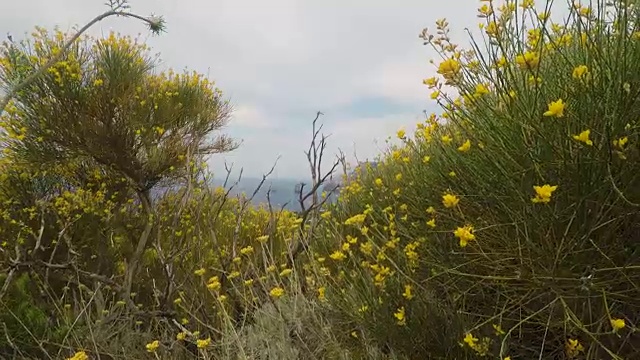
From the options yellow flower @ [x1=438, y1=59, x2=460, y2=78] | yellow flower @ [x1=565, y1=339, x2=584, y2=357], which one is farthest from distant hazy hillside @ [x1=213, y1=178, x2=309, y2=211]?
yellow flower @ [x1=565, y1=339, x2=584, y2=357]

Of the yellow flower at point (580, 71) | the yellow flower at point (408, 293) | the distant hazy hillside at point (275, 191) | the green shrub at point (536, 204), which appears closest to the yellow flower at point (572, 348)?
the green shrub at point (536, 204)

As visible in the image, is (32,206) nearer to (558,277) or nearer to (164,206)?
(164,206)

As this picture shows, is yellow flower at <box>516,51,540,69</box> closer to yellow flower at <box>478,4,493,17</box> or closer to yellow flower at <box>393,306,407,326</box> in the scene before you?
yellow flower at <box>478,4,493,17</box>

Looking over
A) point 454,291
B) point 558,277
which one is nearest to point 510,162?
point 558,277

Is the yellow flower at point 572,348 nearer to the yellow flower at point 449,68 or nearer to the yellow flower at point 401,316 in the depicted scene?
the yellow flower at point 401,316

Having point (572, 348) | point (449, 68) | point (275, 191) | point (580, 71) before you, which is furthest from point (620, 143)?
point (275, 191)

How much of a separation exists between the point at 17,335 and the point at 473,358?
3.06m

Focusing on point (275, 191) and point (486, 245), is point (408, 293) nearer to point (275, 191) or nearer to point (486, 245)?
point (486, 245)

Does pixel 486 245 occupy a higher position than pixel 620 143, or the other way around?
pixel 620 143

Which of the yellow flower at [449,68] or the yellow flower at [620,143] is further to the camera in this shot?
the yellow flower at [449,68]

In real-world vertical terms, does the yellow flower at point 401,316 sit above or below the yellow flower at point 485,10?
below

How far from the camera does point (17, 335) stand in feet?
11.2

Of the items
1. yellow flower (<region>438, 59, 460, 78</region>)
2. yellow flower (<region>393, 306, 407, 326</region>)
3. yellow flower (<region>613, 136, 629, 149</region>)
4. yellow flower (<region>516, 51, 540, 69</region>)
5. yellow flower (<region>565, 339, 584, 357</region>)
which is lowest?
yellow flower (<region>565, 339, 584, 357</region>)

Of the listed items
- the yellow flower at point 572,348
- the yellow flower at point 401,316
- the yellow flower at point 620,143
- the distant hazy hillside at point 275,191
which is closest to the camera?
the yellow flower at point 620,143
